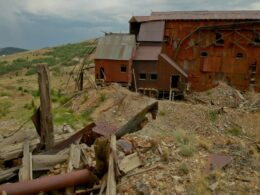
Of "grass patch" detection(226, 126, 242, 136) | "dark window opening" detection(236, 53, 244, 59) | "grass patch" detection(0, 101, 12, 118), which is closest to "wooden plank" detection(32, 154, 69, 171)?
Answer: "grass patch" detection(226, 126, 242, 136)

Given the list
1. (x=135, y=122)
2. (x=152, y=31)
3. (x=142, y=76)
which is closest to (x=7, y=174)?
(x=135, y=122)

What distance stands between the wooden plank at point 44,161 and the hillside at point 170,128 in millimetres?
124

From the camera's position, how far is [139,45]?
29500 mm

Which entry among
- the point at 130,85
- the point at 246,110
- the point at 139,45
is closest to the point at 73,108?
the point at 130,85

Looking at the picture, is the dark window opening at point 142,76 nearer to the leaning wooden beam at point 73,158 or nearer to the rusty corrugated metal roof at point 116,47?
the rusty corrugated metal roof at point 116,47

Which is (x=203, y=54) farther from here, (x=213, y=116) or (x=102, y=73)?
(x=213, y=116)

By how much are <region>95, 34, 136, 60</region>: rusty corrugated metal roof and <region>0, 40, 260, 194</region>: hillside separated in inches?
122

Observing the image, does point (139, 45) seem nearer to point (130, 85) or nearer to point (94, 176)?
point (130, 85)

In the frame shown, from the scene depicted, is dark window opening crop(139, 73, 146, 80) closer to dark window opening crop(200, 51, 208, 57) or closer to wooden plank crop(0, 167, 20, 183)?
dark window opening crop(200, 51, 208, 57)

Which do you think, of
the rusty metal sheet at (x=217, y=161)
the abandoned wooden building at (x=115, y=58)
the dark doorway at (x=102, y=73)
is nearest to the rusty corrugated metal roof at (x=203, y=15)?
the abandoned wooden building at (x=115, y=58)

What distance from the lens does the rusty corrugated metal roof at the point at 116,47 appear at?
27922 millimetres

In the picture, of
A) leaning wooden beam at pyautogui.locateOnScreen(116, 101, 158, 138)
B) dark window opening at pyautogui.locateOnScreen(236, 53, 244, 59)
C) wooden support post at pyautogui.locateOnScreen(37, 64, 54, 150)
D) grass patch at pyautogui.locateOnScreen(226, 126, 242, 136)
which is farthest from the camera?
dark window opening at pyautogui.locateOnScreen(236, 53, 244, 59)

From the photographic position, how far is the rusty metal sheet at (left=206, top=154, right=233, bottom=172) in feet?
24.8

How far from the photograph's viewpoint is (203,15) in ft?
94.4
